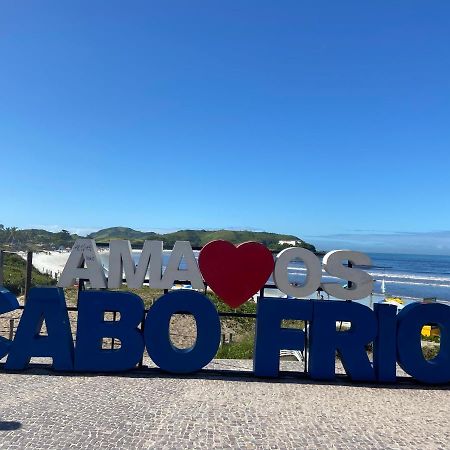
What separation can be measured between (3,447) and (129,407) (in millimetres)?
2301

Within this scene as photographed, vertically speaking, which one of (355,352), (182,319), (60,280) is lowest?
(182,319)

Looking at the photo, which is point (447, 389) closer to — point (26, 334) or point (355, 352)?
point (355, 352)

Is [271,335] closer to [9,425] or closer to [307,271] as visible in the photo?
[307,271]

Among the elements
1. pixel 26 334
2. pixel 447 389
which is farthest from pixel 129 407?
pixel 447 389

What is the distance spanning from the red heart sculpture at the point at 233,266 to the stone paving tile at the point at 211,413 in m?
2.16

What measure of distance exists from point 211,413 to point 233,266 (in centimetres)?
349

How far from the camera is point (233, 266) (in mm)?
10281

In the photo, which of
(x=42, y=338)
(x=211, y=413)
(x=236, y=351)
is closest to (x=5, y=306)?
(x=42, y=338)

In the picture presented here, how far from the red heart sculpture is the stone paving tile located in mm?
2161

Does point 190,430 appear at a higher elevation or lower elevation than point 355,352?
lower

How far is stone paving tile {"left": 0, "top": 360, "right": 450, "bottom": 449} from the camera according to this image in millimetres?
6707

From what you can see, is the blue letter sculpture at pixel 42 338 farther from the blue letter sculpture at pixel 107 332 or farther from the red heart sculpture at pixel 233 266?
the red heart sculpture at pixel 233 266

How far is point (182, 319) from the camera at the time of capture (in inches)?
1001

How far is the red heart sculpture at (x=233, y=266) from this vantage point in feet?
33.7
